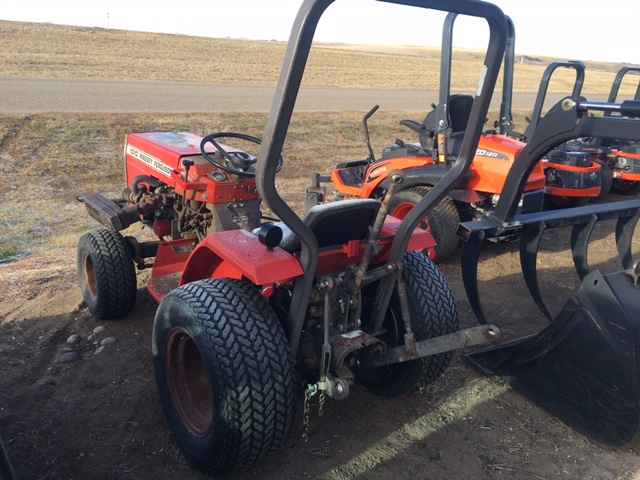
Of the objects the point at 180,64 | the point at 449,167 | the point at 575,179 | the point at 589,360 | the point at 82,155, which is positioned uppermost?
the point at 180,64

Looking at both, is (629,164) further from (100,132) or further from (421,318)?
(100,132)

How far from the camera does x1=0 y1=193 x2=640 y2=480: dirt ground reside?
2.63 m

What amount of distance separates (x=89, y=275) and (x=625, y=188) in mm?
8106

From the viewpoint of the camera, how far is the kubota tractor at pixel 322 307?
2.25 m

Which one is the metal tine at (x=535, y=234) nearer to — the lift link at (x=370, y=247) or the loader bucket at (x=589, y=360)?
the loader bucket at (x=589, y=360)

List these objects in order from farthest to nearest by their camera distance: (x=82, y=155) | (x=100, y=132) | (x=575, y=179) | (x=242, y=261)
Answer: (x=100, y=132), (x=82, y=155), (x=575, y=179), (x=242, y=261)

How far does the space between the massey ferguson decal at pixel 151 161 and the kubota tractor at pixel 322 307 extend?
0.89ft

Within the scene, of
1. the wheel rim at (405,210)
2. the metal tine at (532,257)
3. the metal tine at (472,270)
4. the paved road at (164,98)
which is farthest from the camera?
the paved road at (164,98)

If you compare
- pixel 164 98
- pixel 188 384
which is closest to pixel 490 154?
pixel 188 384

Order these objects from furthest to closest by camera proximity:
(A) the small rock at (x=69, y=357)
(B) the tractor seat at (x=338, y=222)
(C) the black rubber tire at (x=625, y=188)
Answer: (C) the black rubber tire at (x=625, y=188), (A) the small rock at (x=69, y=357), (B) the tractor seat at (x=338, y=222)

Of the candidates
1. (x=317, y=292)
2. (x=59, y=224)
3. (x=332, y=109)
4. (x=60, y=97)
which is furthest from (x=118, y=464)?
(x=332, y=109)

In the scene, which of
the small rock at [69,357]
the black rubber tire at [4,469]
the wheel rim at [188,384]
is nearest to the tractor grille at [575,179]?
the wheel rim at [188,384]

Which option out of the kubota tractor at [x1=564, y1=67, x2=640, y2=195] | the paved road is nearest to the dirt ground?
the kubota tractor at [x1=564, y1=67, x2=640, y2=195]

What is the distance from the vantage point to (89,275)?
4.13m
